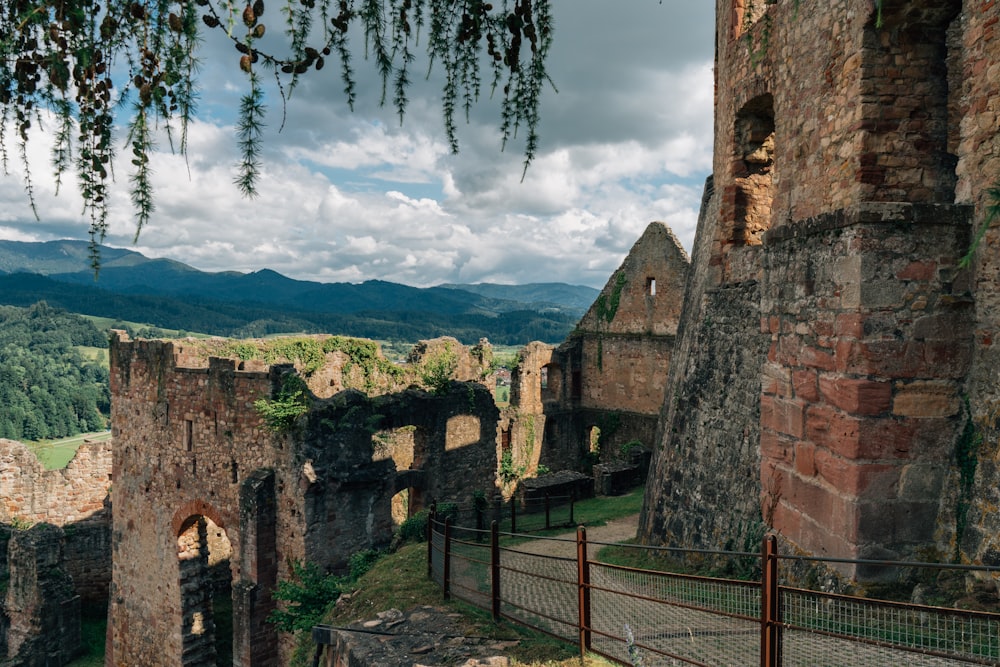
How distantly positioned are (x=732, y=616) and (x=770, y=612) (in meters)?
0.22

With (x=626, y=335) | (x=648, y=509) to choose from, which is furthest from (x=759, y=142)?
(x=626, y=335)

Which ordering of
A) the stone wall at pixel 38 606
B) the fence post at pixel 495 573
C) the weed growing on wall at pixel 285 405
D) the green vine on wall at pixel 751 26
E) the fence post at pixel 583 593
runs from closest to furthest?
the fence post at pixel 583 593
the fence post at pixel 495 573
the green vine on wall at pixel 751 26
the weed growing on wall at pixel 285 405
the stone wall at pixel 38 606

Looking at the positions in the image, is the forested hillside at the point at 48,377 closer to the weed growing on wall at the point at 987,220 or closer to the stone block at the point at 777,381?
the stone block at the point at 777,381

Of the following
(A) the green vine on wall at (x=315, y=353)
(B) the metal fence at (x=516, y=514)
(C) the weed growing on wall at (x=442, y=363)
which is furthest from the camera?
(C) the weed growing on wall at (x=442, y=363)

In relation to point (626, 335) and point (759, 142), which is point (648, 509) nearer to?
point (759, 142)

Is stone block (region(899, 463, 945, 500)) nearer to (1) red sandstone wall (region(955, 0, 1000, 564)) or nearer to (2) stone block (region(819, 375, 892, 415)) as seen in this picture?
(1) red sandstone wall (region(955, 0, 1000, 564))

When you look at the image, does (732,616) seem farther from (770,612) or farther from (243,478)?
(243,478)

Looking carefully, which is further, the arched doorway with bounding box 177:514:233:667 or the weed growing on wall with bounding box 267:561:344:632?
the arched doorway with bounding box 177:514:233:667

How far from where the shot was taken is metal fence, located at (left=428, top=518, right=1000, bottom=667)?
3.97 metres

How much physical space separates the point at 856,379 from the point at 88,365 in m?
92.8

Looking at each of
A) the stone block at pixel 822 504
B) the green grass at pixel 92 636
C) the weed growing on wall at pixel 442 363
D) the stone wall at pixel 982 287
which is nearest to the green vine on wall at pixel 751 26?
the stone wall at pixel 982 287

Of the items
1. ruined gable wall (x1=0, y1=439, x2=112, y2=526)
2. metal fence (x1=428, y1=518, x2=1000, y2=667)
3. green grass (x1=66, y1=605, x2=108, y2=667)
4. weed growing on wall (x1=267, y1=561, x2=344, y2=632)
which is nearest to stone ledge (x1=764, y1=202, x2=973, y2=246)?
metal fence (x1=428, y1=518, x2=1000, y2=667)

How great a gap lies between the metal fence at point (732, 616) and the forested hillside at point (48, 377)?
64295 mm

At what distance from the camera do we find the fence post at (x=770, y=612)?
394 centimetres
